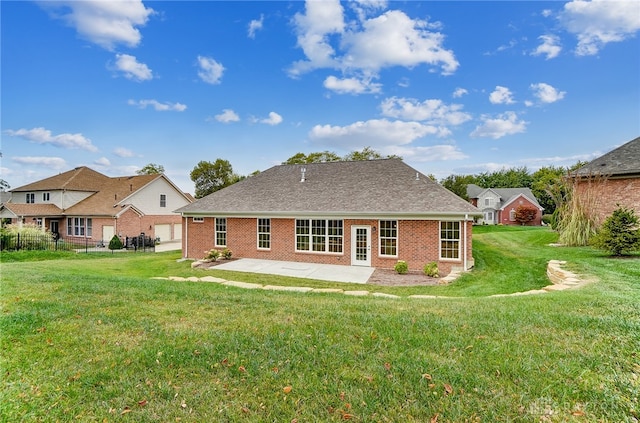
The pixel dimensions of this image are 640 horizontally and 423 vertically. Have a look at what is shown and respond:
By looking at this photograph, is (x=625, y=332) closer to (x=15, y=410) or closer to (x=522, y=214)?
(x=15, y=410)

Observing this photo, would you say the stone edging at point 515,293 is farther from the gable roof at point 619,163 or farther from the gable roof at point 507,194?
the gable roof at point 507,194

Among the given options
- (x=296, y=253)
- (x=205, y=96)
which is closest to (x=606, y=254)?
(x=296, y=253)

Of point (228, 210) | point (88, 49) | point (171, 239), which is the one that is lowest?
point (171, 239)

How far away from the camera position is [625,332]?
158 inches

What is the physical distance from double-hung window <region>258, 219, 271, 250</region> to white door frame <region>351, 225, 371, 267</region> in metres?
4.48

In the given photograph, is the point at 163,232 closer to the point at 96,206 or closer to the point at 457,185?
the point at 96,206

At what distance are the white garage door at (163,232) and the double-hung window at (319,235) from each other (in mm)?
18598

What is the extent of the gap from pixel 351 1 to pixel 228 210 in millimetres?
11234

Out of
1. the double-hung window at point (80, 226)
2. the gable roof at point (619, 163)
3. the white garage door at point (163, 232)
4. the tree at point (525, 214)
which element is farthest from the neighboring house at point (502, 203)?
the double-hung window at point (80, 226)

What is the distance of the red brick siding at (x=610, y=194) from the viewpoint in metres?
15.0

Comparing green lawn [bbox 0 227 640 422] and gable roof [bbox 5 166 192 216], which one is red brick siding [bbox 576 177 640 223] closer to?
green lawn [bbox 0 227 640 422]

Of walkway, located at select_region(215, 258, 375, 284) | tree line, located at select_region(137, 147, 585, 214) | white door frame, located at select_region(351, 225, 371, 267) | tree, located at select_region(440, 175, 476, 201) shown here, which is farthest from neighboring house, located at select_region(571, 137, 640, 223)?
tree, located at select_region(440, 175, 476, 201)

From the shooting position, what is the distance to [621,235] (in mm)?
10812

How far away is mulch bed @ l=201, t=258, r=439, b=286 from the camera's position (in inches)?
445
